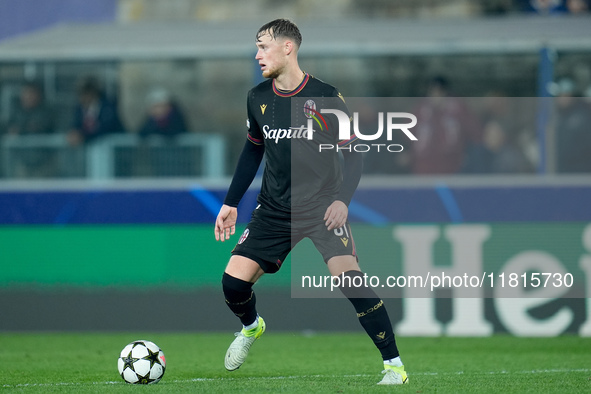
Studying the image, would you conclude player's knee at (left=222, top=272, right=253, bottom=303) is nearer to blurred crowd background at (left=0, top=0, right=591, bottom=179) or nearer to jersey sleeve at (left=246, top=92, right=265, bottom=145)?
jersey sleeve at (left=246, top=92, right=265, bottom=145)

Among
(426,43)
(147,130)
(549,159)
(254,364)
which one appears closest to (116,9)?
(147,130)

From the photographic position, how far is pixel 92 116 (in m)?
11.3

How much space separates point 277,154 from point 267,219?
41 centimetres

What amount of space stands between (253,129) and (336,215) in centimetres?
82

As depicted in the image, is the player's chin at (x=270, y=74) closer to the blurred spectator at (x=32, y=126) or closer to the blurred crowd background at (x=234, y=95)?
the blurred crowd background at (x=234, y=95)

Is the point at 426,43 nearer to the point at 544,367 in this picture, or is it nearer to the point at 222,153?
the point at 222,153

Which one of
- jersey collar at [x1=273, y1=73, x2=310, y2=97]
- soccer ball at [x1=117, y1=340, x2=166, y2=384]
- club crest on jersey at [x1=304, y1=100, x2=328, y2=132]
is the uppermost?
jersey collar at [x1=273, y1=73, x2=310, y2=97]

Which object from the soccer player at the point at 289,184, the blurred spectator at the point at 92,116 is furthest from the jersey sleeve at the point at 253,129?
the blurred spectator at the point at 92,116

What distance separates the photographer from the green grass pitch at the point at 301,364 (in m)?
6.02

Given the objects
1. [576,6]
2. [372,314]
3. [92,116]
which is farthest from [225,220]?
[576,6]

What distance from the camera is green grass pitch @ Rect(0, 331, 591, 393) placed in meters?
6.02

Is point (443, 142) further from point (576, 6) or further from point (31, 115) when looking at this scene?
point (576, 6)

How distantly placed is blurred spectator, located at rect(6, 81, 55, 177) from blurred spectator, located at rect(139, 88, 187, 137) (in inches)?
43.0

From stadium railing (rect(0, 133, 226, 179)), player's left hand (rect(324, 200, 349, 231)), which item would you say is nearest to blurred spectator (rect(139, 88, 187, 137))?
stadium railing (rect(0, 133, 226, 179))
